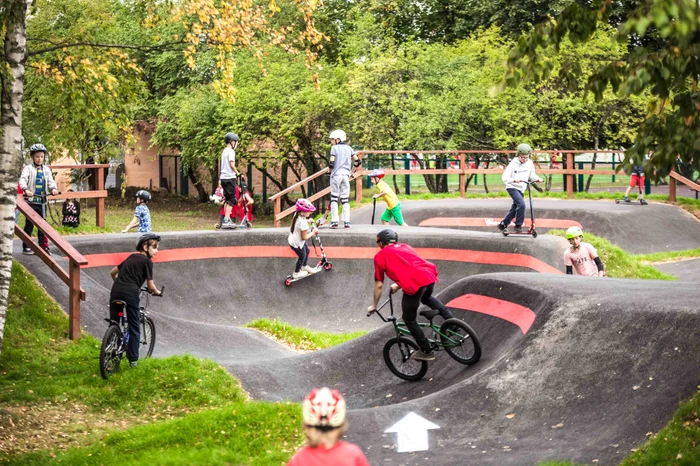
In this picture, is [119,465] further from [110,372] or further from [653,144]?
[653,144]

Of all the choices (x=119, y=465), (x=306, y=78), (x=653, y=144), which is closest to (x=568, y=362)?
(x=653, y=144)

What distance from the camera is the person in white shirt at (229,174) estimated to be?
18484 mm

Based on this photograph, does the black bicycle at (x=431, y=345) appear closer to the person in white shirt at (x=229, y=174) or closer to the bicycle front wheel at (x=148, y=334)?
the bicycle front wheel at (x=148, y=334)

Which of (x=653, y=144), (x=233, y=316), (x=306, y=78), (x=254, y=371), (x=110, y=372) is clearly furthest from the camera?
(x=306, y=78)

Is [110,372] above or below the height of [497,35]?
below

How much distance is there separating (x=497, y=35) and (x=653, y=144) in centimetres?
2845

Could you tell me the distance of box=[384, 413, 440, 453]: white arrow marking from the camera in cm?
840

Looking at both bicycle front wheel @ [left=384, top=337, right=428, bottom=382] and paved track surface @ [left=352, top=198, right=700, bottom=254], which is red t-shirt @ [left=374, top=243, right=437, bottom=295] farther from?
paved track surface @ [left=352, top=198, right=700, bottom=254]

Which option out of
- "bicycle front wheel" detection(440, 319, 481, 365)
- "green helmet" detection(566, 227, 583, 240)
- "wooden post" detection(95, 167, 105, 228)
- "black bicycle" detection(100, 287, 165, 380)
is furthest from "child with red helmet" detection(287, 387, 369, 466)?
"wooden post" detection(95, 167, 105, 228)

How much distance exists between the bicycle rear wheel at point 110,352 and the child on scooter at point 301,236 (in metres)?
6.76

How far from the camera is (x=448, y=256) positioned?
60.2 ft

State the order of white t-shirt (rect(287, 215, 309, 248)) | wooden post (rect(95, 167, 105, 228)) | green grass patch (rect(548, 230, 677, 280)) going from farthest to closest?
wooden post (rect(95, 167, 105, 228)) → white t-shirt (rect(287, 215, 309, 248)) → green grass patch (rect(548, 230, 677, 280))

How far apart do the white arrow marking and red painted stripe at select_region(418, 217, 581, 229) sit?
15575mm

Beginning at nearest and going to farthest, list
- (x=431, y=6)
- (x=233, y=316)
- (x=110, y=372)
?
(x=110, y=372) < (x=233, y=316) < (x=431, y=6)
